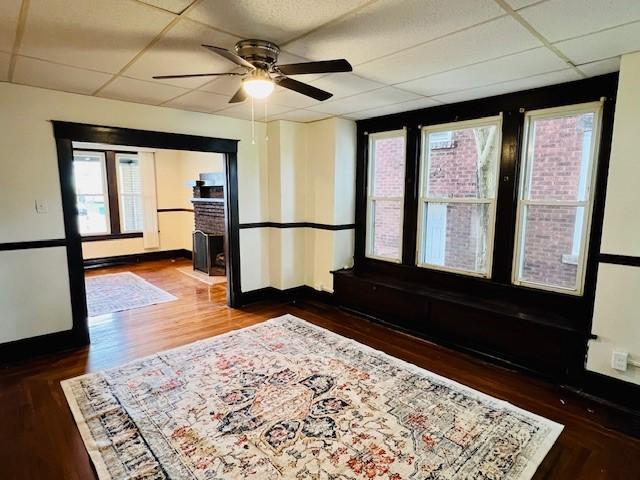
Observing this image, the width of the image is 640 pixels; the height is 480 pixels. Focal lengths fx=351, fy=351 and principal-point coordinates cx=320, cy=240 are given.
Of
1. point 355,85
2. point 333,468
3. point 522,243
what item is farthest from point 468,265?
point 333,468

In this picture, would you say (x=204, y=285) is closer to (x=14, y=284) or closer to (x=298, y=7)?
(x=14, y=284)

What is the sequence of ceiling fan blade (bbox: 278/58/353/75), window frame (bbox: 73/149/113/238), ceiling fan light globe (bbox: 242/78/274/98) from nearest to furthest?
1. ceiling fan blade (bbox: 278/58/353/75)
2. ceiling fan light globe (bbox: 242/78/274/98)
3. window frame (bbox: 73/149/113/238)

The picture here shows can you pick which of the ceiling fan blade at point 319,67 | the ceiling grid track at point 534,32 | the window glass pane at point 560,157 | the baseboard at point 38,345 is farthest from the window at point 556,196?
the baseboard at point 38,345

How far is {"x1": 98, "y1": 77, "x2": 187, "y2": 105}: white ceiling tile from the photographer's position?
2.93 m

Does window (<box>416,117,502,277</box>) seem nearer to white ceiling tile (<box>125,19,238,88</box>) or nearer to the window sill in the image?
white ceiling tile (<box>125,19,238,88</box>)

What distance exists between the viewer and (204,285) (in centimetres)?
559

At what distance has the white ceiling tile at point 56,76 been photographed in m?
2.52

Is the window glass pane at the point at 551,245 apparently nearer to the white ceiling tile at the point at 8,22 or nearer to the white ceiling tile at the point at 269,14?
the white ceiling tile at the point at 269,14

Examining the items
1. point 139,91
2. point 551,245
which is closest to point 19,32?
point 139,91

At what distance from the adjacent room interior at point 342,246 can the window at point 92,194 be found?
7.35 ft

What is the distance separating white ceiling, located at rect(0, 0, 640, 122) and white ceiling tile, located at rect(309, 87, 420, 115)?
0.30 feet

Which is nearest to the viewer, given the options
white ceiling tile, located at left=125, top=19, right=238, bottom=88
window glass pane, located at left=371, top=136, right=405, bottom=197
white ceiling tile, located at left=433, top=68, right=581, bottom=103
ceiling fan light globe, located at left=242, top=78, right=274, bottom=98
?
white ceiling tile, located at left=125, top=19, right=238, bottom=88

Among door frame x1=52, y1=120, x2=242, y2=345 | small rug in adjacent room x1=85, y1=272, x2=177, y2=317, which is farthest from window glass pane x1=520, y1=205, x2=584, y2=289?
small rug in adjacent room x1=85, y1=272, x2=177, y2=317

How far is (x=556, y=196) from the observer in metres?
3.09
